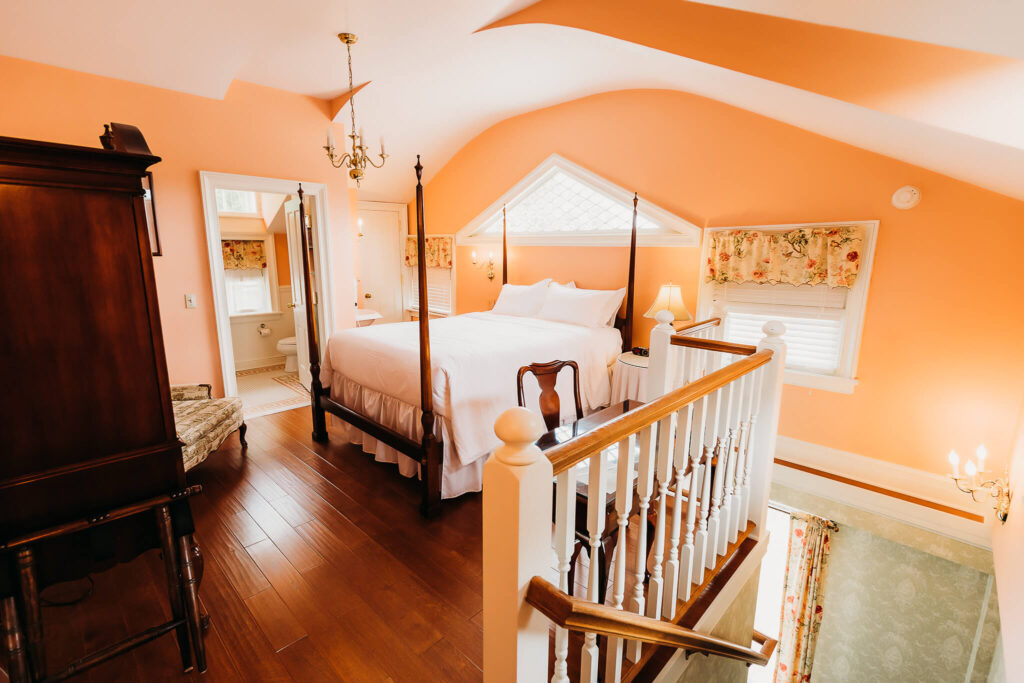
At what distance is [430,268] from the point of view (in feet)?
20.9

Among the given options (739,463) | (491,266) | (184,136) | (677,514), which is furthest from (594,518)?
(491,266)

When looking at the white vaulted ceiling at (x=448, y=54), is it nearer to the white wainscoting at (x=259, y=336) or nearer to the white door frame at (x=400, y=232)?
the white door frame at (x=400, y=232)

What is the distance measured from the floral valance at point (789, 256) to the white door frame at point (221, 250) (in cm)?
345

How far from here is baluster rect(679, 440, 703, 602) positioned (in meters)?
1.55

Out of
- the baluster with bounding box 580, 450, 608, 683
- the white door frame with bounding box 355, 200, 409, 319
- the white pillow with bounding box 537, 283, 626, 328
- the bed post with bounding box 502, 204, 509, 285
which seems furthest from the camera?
the white door frame with bounding box 355, 200, 409, 319

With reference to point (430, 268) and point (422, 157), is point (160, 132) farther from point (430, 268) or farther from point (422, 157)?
point (430, 268)

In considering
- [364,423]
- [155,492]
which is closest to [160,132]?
[364,423]

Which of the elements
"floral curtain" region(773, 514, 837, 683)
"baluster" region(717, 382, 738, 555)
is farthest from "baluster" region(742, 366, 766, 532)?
"floral curtain" region(773, 514, 837, 683)

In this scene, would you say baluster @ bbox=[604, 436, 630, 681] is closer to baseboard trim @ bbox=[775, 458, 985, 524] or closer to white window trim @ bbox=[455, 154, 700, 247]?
baseboard trim @ bbox=[775, 458, 985, 524]

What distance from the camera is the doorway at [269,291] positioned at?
13.8 ft

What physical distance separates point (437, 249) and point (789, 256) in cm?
430

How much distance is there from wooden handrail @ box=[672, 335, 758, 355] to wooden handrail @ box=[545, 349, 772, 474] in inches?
20.2

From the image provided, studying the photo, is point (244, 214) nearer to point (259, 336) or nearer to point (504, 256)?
point (259, 336)

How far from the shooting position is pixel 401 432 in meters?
2.80
